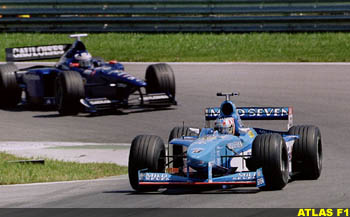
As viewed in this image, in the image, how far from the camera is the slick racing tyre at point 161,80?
66.9 feet

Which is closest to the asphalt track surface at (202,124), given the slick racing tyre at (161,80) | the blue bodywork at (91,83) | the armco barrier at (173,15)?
the blue bodywork at (91,83)

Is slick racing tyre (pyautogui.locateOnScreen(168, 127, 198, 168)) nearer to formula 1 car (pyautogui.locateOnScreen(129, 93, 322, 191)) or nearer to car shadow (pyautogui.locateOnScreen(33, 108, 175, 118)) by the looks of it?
formula 1 car (pyautogui.locateOnScreen(129, 93, 322, 191))

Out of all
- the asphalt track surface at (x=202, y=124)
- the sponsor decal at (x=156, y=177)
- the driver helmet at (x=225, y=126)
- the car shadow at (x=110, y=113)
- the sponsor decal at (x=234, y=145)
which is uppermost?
the driver helmet at (x=225, y=126)

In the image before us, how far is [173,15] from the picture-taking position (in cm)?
3058

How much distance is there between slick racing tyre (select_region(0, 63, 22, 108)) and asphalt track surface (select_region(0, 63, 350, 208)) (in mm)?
748

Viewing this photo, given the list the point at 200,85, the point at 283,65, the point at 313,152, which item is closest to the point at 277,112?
the point at 313,152

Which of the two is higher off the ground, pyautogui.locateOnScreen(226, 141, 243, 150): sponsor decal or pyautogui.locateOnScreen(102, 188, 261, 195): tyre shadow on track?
pyautogui.locateOnScreen(226, 141, 243, 150): sponsor decal

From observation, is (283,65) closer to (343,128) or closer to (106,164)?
(343,128)

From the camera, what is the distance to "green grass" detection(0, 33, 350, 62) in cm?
2712

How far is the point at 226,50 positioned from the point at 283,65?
3.16 meters

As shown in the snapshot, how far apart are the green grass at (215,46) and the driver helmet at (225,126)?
50.2ft

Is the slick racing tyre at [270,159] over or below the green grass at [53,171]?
over

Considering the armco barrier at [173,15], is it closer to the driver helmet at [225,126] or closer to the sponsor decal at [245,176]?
the driver helmet at [225,126]

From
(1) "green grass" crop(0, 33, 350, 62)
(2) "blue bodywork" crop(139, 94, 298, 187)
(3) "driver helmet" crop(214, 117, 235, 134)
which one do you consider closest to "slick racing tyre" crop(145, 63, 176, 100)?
(1) "green grass" crop(0, 33, 350, 62)
